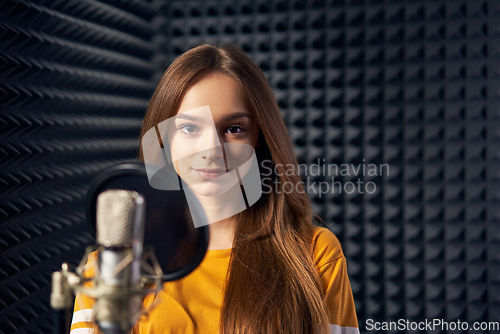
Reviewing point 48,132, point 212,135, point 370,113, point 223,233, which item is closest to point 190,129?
point 212,135

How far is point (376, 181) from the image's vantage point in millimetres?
1474

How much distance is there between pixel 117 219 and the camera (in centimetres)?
22

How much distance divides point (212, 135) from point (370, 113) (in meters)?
1.05

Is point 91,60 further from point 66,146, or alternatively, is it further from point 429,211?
point 429,211

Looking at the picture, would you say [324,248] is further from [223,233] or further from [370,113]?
[370,113]

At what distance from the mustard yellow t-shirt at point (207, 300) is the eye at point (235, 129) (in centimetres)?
28

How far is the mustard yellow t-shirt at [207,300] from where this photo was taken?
682mm

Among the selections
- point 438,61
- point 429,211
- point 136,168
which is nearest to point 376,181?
point 429,211

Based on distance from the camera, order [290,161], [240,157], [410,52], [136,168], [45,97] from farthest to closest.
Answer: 1. [410,52]
2. [45,97]
3. [290,161]
4. [240,157]
5. [136,168]

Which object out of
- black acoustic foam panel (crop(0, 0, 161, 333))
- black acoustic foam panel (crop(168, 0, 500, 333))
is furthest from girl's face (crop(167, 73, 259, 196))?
black acoustic foam panel (crop(168, 0, 500, 333))

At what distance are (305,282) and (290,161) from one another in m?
0.27

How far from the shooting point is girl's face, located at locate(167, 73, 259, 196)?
0.61 meters

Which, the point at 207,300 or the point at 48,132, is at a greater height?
the point at 48,132

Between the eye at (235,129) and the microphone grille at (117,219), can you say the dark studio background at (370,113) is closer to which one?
the eye at (235,129)
